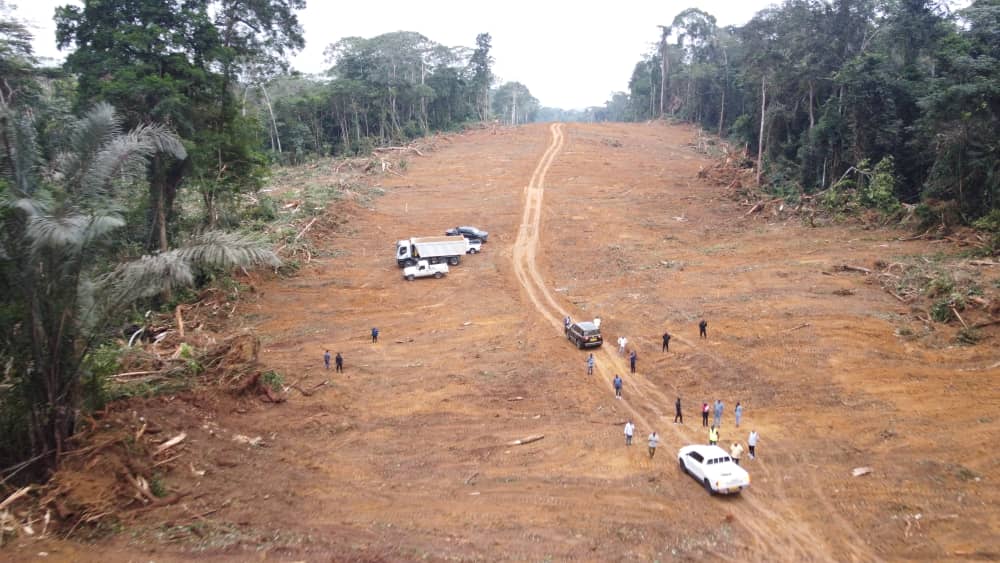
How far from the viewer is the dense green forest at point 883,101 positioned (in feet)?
101

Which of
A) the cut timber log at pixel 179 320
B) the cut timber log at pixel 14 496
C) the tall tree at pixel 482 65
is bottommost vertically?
the cut timber log at pixel 179 320

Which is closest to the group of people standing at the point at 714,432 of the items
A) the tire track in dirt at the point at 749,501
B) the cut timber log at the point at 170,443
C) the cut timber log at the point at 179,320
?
the tire track in dirt at the point at 749,501

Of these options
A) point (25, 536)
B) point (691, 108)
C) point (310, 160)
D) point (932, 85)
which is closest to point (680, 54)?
point (691, 108)

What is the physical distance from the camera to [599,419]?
18766 mm

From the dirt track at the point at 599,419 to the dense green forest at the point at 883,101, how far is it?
510cm

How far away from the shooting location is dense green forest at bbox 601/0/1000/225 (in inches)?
1217

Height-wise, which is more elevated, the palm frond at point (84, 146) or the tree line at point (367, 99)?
the tree line at point (367, 99)

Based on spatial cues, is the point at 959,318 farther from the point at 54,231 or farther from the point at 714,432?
the point at 54,231

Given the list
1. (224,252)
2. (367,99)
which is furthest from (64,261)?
(367,99)

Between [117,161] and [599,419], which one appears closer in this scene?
[117,161]

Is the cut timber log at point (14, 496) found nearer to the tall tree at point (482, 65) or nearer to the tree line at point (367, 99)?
the tree line at point (367, 99)

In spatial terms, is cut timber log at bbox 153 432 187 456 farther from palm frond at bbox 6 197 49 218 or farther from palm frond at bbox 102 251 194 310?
palm frond at bbox 6 197 49 218

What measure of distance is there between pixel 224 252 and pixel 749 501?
13760 millimetres

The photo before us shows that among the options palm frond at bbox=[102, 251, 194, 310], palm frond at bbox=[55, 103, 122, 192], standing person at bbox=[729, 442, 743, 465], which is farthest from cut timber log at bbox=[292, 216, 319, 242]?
standing person at bbox=[729, 442, 743, 465]
